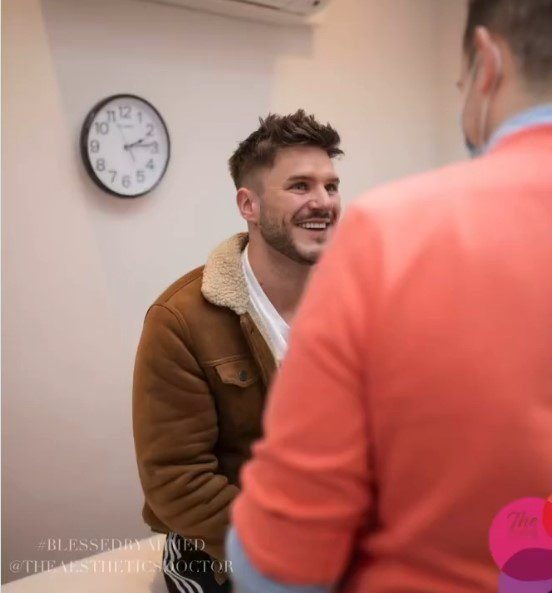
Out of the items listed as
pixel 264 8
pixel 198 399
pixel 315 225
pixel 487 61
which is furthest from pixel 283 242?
pixel 264 8

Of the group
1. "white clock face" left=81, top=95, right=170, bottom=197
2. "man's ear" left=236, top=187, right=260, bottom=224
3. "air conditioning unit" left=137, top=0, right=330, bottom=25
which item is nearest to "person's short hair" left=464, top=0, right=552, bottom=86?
"man's ear" left=236, top=187, right=260, bottom=224

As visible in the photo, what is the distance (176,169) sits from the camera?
222cm

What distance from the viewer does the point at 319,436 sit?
0.50 metres

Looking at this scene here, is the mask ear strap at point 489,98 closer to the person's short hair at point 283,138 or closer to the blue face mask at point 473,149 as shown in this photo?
the blue face mask at point 473,149

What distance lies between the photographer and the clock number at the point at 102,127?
6.68 ft

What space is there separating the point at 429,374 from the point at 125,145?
5.93 feet

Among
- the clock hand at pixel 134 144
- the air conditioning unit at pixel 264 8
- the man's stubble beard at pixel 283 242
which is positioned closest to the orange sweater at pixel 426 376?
the man's stubble beard at pixel 283 242

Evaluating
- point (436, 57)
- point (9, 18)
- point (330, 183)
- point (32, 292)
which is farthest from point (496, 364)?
point (436, 57)

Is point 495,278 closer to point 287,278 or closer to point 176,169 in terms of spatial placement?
point 287,278

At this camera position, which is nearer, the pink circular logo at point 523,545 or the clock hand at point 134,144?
the pink circular logo at point 523,545

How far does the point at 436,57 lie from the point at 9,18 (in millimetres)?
1842

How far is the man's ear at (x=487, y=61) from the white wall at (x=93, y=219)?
167cm

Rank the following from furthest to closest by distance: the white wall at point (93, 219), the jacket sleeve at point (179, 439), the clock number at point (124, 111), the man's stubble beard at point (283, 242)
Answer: the clock number at point (124, 111)
the white wall at point (93, 219)
the man's stubble beard at point (283, 242)
the jacket sleeve at point (179, 439)

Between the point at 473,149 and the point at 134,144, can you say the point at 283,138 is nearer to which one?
the point at 134,144
